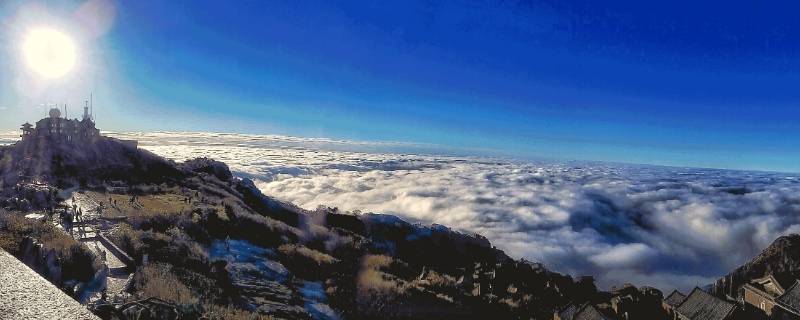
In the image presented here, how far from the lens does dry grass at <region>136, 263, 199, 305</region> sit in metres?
11.2

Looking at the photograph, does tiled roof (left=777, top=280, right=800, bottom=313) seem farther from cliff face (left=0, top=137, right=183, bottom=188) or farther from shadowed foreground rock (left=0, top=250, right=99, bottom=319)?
cliff face (left=0, top=137, right=183, bottom=188)

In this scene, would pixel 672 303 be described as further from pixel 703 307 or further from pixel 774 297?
pixel 774 297

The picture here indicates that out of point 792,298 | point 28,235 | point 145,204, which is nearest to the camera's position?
point 28,235

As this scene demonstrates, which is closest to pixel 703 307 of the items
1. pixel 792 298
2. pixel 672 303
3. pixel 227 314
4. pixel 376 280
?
pixel 672 303

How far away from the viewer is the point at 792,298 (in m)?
30.7

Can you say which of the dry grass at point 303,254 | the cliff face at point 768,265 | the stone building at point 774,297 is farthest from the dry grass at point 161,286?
the cliff face at point 768,265

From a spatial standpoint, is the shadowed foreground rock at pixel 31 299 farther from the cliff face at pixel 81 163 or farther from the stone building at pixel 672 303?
the stone building at pixel 672 303

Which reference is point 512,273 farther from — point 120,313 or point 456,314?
point 120,313

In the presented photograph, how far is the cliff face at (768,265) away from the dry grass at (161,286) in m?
51.7

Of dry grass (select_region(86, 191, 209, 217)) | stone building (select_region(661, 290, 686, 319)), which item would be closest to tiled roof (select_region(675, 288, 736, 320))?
stone building (select_region(661, 290, 686, 319))

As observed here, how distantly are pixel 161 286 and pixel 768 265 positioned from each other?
62.0 meters

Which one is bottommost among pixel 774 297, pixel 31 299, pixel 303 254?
pixel 774 297

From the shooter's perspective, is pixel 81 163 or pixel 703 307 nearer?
pixel 703 307

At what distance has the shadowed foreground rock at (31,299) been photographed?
532 cm
